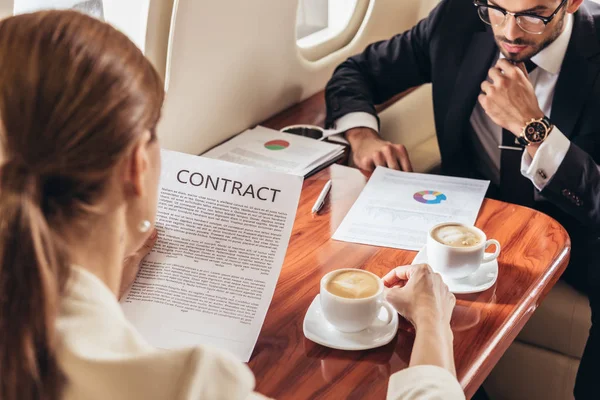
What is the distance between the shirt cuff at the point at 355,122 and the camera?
166cm

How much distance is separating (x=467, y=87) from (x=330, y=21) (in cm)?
59

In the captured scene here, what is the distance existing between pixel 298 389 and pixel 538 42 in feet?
3.23

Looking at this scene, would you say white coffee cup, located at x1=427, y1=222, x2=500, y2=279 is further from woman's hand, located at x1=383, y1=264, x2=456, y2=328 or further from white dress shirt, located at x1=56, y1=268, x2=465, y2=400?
white dress shirt, located at x1=56, y1=268, x2=465, y2=400

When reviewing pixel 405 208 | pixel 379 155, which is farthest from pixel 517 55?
pixel 405 208

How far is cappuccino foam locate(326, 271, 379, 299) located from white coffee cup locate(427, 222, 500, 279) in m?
0.14

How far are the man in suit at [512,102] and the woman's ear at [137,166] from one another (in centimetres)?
89

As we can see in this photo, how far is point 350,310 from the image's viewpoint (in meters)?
A: 0.94

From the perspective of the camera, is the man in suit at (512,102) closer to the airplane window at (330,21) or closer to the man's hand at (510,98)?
the man's hand at (510,98)

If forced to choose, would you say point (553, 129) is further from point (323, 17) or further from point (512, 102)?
point (323, 17)

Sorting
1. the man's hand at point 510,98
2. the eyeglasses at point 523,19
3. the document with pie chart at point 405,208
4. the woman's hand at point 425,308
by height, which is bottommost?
the document with pie chart at point 405,208

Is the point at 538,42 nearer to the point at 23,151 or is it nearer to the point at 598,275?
the point at 598,275

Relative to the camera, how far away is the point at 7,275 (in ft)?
1.99

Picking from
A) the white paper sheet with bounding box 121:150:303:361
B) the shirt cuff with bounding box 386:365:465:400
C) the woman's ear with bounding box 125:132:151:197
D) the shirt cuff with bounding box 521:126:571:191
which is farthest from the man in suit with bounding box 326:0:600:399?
the woman's ear with bounding box 125:132:151:197

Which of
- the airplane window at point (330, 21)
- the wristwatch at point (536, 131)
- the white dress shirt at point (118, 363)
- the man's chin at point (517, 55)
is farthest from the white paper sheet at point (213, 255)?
the airplane window at point (330, 21)
